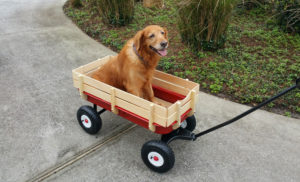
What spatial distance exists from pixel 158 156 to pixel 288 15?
4941 mm

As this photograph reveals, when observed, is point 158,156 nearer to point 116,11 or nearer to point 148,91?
point 148,91

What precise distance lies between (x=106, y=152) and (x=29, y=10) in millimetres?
6349

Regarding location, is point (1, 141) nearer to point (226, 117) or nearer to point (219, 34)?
point (226, 117)

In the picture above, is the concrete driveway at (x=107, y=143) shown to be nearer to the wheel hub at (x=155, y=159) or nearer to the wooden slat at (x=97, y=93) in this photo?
the wheel hub at (x=155, y=159)

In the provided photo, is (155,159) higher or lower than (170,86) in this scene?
lower

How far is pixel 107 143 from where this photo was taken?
3123 millimetres

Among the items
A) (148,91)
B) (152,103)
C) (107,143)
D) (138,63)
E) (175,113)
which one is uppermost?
(138,63)

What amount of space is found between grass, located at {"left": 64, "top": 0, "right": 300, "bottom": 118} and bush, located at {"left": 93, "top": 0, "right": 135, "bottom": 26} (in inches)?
6.9

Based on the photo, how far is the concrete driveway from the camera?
108 inches

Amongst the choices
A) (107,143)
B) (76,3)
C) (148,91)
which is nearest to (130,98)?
(148,91)

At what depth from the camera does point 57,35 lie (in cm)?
609

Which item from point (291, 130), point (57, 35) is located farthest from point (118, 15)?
point (291, 130)

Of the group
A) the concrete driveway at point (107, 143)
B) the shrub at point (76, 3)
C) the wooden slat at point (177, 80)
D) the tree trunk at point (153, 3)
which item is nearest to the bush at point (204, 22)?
the concrete driveway at point (107, 143)

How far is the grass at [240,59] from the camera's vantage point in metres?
4.14
